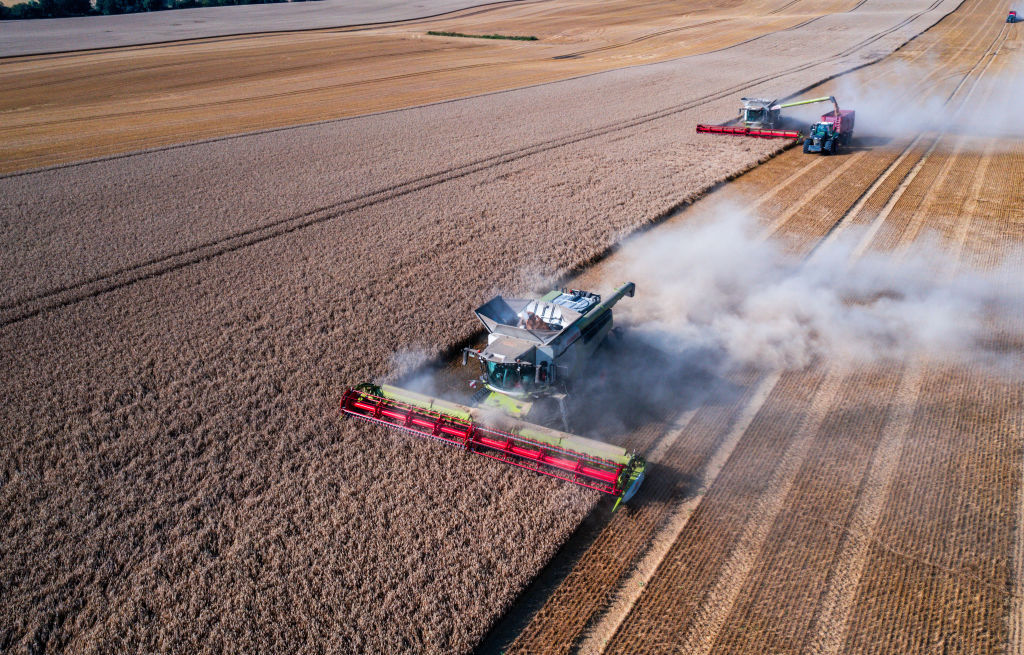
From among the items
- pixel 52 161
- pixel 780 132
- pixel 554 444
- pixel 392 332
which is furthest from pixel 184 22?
pixel 554 444

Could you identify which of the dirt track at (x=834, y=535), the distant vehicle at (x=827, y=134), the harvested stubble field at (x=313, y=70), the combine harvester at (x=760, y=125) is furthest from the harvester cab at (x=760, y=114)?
the dirt track at (x=834, y=535)

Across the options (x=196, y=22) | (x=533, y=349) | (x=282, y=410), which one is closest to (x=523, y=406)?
(x=533, y=349)

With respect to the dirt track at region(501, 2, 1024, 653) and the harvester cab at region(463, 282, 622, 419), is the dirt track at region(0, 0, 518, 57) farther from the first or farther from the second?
the dirt track at region(501, 2, 1024, 653)

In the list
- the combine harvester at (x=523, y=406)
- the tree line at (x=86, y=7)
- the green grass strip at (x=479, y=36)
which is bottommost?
the combine harvester at (x=523, y=406)

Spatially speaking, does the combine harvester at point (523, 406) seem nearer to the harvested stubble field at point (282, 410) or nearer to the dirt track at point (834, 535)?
the harvested stubble field at point (282, 410)

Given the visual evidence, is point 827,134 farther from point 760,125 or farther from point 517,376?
point 517,376
